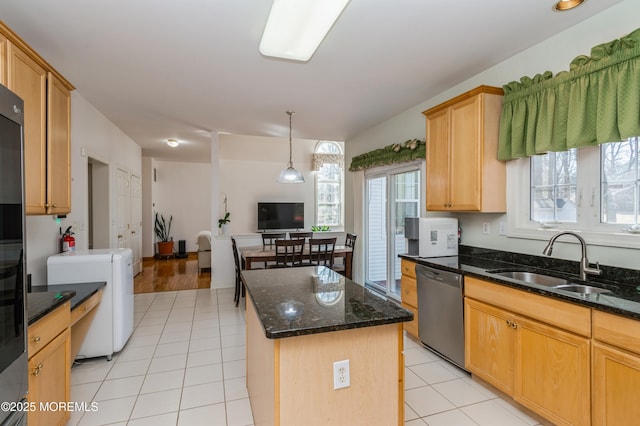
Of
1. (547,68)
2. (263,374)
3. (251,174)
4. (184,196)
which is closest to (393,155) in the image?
(547,68)

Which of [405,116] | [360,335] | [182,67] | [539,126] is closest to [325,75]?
[182,67]

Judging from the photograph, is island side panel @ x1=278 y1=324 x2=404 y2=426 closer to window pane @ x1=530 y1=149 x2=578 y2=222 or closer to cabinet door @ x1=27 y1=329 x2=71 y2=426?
cabinet door @ x1=27 y1=329 x2=71 y2=426

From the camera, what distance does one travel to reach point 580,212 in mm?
2283

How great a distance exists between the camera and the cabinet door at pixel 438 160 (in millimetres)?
3001

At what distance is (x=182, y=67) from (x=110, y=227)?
3.02 meters

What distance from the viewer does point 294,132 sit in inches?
211

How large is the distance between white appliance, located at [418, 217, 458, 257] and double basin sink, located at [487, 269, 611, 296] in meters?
0.66

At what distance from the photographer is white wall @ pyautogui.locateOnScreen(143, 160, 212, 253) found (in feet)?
28.7

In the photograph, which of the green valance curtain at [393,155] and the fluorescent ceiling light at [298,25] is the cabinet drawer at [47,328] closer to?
the fluorescent ceiling light at [298,25]

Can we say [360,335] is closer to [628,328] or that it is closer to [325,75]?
[628,328]

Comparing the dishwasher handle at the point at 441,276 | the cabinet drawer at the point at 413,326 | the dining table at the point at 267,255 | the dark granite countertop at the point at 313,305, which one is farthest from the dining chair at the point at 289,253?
the dark granite countertop at the point at 313,305

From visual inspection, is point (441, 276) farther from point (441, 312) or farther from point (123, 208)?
point (123, 208)

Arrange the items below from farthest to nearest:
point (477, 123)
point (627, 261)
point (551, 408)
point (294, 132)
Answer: point (294, 132) < point (477, 123) < point (627, 261) < point (551, 408)

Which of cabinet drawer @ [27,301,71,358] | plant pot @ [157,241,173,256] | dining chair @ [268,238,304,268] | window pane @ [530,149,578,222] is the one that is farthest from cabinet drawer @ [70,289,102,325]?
plant pot @ [157,241,173,256]
